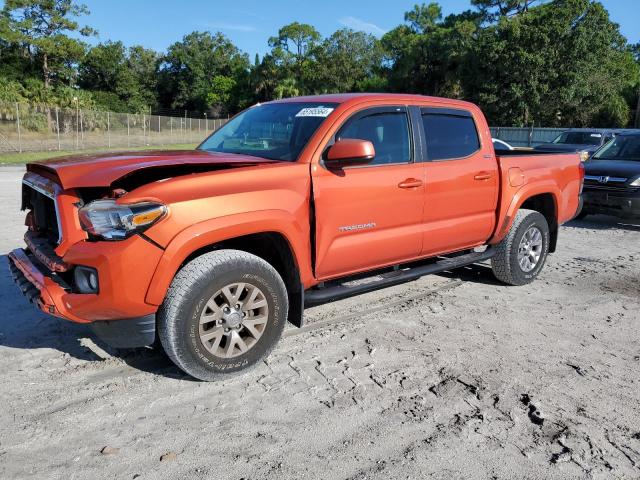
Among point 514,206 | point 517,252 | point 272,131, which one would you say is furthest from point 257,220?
point 517,252

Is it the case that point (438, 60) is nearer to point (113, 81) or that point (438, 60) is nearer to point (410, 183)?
point (113, 81)

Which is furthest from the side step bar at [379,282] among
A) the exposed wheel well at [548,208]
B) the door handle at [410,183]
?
the exposed wheel well at [548,208]

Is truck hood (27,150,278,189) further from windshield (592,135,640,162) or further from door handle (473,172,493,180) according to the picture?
windshield (592,135,640,162)

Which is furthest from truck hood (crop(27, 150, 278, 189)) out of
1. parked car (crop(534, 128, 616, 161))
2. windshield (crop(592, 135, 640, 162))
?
parked car (crop(534, 128, 616, 161))

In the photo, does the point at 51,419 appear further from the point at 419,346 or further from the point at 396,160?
the point at 396,160

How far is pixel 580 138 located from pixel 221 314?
15975 millimetres

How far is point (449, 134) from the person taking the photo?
193 inches

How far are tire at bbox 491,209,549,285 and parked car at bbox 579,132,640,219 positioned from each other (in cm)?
403

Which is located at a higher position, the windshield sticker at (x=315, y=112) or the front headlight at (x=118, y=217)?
the windshield sticker at (x=315, y=112)

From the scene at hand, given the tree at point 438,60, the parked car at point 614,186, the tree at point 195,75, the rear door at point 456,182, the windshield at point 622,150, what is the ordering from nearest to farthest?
1. the rear door at point 456,182
2. the parked car at point 614,186
3. the windshield at point 622,150
4. the tree at point 438,60
5. the tree at point 195,75

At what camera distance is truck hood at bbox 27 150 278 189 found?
320cm

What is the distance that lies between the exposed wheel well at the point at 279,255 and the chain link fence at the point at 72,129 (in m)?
19.3

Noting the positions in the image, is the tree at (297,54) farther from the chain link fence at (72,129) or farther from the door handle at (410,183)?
the door handle at (410,183)

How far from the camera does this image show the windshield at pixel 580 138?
52.7 feet
